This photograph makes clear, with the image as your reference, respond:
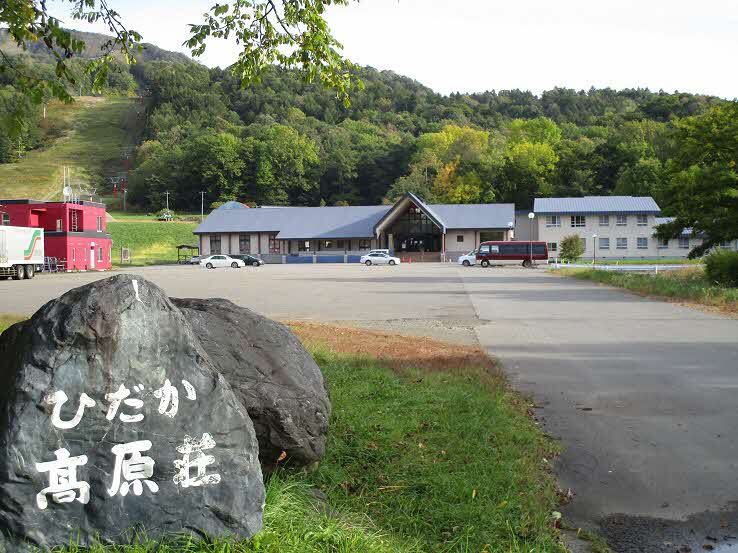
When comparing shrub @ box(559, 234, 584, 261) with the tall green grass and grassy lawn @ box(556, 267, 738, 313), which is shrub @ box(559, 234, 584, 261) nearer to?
grassy lawn @ box(556, 267, 738, 313)

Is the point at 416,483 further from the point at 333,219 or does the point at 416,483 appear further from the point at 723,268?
the point at 333,219

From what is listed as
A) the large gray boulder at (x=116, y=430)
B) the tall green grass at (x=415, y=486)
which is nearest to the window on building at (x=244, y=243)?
the tall green grass at (x=415, y=486)

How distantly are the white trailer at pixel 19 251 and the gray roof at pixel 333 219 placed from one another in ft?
128

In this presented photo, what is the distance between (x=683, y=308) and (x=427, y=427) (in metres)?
15.5

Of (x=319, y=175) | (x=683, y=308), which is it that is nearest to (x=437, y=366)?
(x=683, y=308)

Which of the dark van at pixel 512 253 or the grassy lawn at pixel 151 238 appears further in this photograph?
the grassy lawn at pixel 151 238

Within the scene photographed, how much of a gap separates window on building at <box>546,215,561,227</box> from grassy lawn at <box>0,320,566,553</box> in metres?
70.5

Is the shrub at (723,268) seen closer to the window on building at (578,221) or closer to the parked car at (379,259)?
the parked car at (379,259)

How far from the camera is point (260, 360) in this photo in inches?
188

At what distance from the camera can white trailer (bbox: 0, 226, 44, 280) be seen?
3859 centimetres

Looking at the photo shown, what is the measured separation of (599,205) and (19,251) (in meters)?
56.2

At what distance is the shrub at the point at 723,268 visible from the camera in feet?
79.6

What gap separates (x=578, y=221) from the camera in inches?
2953

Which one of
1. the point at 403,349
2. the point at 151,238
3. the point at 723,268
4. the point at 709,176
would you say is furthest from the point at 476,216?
the point at 403,349
